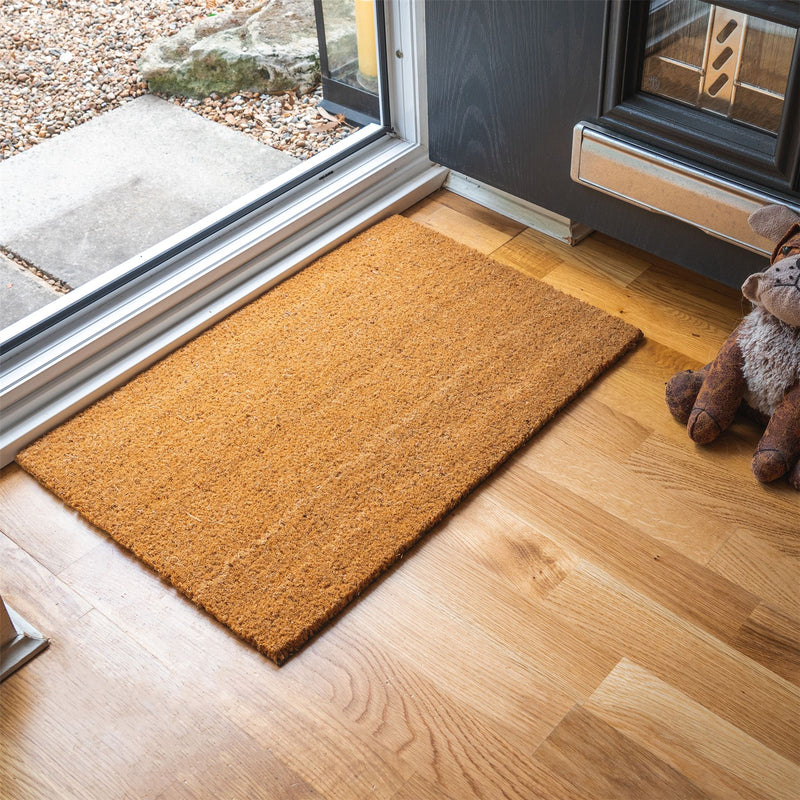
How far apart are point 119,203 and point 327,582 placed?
3.35 feet

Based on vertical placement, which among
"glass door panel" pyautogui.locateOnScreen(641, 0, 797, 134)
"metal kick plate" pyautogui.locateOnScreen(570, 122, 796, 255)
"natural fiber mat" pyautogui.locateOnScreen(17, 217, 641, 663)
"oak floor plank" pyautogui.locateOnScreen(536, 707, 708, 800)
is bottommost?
"oak floor plank" pyautogui.locateOnScreen(536, 707, 708, 800)

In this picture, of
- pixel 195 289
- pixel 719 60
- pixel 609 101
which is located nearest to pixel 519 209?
pixel 609 101

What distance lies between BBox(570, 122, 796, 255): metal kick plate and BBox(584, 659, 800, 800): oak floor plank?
67 centimetres

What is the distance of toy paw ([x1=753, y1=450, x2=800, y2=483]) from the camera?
51.8 inches

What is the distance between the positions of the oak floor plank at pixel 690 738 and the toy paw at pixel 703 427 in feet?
1.26

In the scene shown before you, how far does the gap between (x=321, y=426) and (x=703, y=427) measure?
0.57 meters

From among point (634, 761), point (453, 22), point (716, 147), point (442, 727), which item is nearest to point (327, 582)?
point (442, 727)

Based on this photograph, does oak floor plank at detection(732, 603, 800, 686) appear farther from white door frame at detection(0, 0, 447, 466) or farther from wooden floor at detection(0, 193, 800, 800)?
white door frame at detection(0, 0, 447, 466)

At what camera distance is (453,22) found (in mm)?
1636

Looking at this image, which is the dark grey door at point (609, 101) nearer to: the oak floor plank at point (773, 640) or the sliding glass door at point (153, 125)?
the sliding glass door at point (153, 125)

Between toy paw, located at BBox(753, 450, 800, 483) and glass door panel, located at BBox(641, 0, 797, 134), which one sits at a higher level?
glass door panel, located at BBox(641, 0, 797, 134)

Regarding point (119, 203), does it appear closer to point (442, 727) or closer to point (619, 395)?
point (619, 395)

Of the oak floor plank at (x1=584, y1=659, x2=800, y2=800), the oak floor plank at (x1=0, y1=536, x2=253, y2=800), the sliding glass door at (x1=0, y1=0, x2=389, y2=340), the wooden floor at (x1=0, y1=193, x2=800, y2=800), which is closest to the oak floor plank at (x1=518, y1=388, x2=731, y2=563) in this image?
the wooden floor at (x1=0, y1=193, x2=800, y2=800)

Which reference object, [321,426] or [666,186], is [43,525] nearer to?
[321,426]
